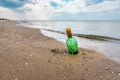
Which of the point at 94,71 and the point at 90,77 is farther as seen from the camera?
the point at 94,71

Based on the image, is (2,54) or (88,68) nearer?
(88,68)

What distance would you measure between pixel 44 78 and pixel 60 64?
1.28m

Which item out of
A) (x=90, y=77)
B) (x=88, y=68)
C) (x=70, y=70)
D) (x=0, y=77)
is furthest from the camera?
(x=88, y=68)

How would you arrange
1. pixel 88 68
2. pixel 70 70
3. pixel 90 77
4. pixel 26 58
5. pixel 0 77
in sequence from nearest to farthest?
1. pixel 0 77
2. pixel 90 77
3. pixel 70 70
4. pixel 88 68
5. pixel 26 58

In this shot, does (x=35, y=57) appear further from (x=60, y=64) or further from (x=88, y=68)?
(x=88, y=68)

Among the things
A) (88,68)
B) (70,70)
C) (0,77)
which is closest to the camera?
(0,77)

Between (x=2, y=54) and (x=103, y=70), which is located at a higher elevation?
(x=2, y=54)

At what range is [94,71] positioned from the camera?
5.68 meters

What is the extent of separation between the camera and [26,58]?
641 cm

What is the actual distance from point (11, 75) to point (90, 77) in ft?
8.06

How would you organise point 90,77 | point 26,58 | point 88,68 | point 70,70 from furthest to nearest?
point 26,58 < point 88,68 < point 70,70 < point 90,77

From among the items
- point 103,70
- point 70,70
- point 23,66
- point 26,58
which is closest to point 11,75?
point 23,66

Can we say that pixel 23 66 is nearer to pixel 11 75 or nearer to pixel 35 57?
pixel 11 75

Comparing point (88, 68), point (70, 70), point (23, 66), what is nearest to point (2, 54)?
point (23, 66)
